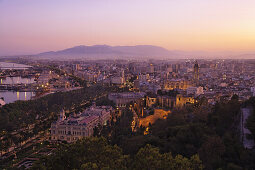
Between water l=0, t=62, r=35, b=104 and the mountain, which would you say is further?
the mountain

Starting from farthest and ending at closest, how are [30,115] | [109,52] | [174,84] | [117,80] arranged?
[109,52] < [117,80] < [174,84] < [30,115]

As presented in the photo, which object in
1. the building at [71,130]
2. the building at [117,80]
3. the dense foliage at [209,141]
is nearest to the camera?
the dense foliage at [209,141]

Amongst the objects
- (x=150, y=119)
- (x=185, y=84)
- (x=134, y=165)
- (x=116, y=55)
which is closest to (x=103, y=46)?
(x=116, y=55)

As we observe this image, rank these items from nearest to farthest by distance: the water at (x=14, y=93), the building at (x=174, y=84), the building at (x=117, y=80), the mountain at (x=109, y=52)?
the water at (x=14, y=93) → the building at (x=174, y=84) → the building at (x=117, y=80) → the mountain at (x=109, y=52)

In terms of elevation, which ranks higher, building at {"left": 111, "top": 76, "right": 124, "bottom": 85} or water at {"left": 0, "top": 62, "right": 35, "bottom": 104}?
building at {"left": 111, "top": 76, "right": 124, "bottom": 85}

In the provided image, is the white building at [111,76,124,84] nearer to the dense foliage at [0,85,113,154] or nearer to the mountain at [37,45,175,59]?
the dense foliage at [0,85,113,154]

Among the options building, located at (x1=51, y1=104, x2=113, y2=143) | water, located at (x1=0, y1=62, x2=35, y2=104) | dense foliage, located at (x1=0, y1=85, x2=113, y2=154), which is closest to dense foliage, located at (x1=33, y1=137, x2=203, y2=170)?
dense foliage, located at (x1=0, y1=85, x2=113, y2=154)

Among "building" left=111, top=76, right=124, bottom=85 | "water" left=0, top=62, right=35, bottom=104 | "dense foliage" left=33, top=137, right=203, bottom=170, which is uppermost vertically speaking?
"dense foliage" left=33, top=137, right=203, bottom=170

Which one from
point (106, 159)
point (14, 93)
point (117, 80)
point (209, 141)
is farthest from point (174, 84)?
point (106, 159)

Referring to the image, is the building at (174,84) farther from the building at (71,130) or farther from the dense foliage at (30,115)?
the building at (71,130)

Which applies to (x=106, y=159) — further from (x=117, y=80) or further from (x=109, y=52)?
(x=109, y=52)

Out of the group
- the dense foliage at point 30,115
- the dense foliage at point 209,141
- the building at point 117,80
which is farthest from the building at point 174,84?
the dense foliage at point 209,141
